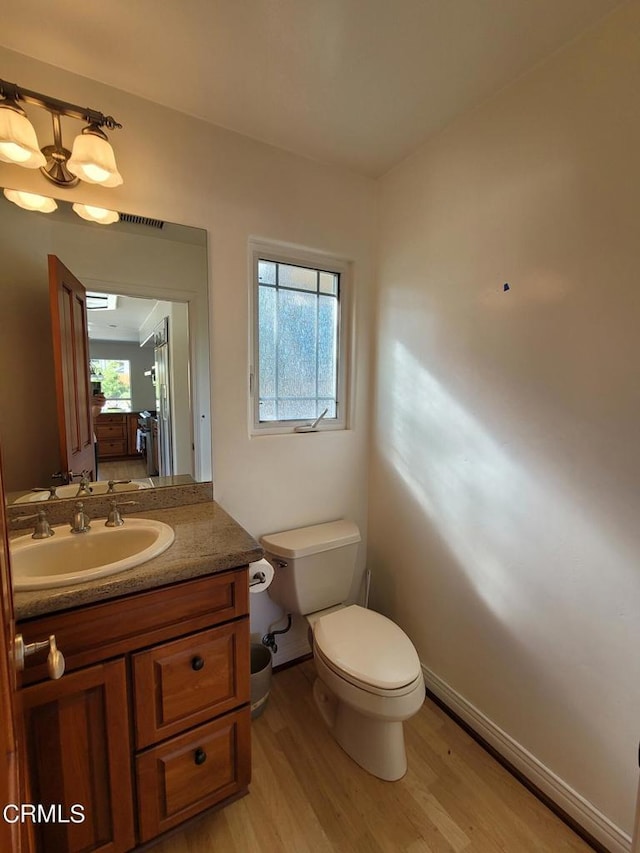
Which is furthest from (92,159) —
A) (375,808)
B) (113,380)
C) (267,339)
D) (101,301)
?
(375,808)

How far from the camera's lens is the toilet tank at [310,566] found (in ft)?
5.40

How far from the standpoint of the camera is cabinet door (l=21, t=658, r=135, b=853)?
0.92 metres

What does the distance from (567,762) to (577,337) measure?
1386 millimetres

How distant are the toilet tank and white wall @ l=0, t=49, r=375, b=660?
0.41 ft

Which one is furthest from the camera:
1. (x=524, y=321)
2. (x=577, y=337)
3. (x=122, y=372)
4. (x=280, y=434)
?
(x=280, y=434)

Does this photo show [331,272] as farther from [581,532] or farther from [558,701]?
[558,701]

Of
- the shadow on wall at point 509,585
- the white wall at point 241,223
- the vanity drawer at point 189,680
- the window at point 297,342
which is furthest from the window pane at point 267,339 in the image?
the vanity drawer at point 189,680

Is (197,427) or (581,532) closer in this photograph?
(581,532)

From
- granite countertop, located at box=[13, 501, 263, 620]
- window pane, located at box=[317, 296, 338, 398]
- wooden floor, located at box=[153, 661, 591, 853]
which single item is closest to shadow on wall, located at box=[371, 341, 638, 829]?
wooden floor, located at box=[153, 661, 591, 853]

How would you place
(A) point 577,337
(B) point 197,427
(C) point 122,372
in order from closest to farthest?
(A) point 577,337
(C) point 122,372
(B) point 197,427

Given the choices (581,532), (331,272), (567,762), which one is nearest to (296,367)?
(331,272)

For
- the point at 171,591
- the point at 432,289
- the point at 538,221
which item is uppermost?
the point at 538,221

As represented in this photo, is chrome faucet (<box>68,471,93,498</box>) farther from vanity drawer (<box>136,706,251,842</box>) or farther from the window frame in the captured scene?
vanity drawer (<box>136,706,251,842</box>)

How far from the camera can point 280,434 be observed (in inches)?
71.8
